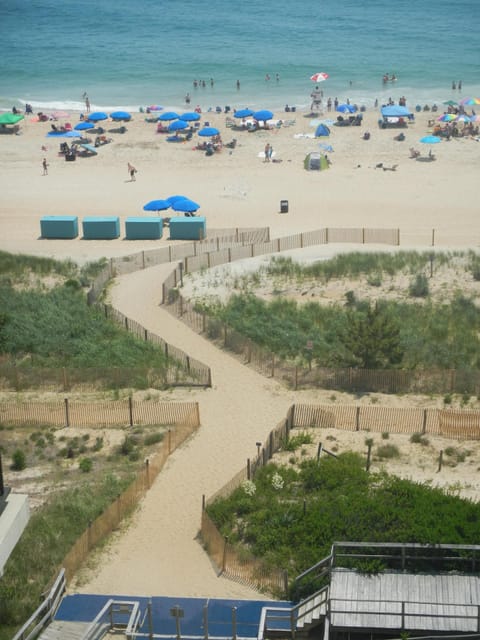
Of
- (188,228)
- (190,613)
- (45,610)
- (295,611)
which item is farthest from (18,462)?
(188,228)

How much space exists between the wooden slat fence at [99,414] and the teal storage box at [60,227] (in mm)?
19326

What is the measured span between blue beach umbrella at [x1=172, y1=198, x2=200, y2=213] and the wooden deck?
2957cm

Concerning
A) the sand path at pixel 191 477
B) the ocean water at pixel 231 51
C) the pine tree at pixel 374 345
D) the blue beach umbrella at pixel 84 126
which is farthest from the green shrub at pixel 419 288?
the ocean water at pixel 231 51

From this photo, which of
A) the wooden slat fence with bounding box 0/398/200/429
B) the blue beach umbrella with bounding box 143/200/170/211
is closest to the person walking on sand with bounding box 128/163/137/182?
the blue beach umbrella with bounding box 143/200/170/211

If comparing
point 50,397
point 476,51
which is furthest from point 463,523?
point 476,51

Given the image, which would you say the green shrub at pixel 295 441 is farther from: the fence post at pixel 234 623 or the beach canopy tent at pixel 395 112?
the beach canopy tent at pixel 395 112

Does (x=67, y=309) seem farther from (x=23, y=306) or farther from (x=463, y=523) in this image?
(x=463, y=523)

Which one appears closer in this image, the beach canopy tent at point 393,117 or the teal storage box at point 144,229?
the teal storage box at point 144,229

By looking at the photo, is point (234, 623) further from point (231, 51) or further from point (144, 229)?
point (231, 51)

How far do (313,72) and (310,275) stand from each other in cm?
5874

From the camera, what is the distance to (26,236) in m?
47.0

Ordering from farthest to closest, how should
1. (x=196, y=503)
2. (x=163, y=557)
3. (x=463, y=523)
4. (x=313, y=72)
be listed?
(x=313, y=72) < (x=196, y=503) < (x=163, y=557) < (x=463, y=523)

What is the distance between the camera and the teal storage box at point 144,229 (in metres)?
45.6

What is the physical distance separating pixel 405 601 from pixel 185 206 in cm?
3091
